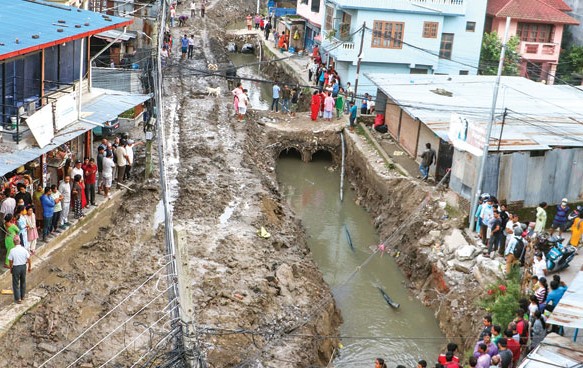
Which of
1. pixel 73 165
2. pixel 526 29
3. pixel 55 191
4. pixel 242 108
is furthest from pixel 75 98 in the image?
pixel 526 29

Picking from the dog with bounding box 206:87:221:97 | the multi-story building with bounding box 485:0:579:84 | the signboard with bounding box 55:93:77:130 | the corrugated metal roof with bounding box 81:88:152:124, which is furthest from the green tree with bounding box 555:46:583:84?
the signboard with bounding box 55:93:77:130

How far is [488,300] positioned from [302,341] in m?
5.03

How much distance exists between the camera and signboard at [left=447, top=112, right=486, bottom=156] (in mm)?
25219

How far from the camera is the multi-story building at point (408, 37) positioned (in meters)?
44.5

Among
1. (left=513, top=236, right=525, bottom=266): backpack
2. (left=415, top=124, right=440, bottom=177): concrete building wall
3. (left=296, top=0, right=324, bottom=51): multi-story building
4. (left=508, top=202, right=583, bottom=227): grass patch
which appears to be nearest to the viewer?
(left=513, top=236, right=525, bottom=266): backpack

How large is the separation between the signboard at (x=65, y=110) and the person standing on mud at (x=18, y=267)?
4.67 metres

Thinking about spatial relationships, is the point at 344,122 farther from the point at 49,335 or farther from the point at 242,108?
the point at 49,335

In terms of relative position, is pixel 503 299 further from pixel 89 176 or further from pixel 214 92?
pixel 214 92

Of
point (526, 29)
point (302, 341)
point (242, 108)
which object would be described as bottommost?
point (302, 341)

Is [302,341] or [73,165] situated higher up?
[73,165]

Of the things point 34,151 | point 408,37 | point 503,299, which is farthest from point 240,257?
point 408,37

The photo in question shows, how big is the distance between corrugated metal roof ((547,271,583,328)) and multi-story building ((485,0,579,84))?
111ft

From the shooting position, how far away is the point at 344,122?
1511 inches

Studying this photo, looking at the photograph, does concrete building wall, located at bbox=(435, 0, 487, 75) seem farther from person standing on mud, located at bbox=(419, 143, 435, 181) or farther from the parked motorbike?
the parked motorbike
